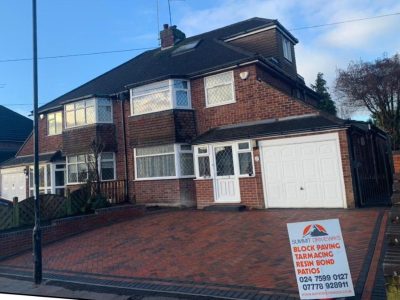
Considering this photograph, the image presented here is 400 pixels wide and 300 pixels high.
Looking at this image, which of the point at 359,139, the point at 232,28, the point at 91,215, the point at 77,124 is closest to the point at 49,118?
the point at 77,124

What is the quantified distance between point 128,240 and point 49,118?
44.1 ft

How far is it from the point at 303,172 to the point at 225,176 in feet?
9.64

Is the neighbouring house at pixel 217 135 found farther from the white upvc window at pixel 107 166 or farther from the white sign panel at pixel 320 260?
the white sign panel at pixel 320 260

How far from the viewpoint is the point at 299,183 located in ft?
36.5

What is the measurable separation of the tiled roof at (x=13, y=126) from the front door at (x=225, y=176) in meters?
22.1

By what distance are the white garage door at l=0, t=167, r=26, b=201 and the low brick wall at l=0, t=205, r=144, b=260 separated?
1066 cm

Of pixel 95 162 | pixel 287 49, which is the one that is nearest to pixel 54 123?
pixel 95 162

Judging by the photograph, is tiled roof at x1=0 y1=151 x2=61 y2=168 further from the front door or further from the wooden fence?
the front door

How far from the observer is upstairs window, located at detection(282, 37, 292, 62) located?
18.0 metres

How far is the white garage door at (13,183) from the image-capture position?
20.5 m

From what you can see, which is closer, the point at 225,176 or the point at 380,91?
the point at 225,176

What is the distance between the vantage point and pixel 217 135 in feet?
43.1

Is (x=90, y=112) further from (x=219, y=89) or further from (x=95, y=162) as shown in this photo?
(x=219, y=89)

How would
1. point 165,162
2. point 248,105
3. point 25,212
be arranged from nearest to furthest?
point 25,212 < point 248,105 < point 165,162
